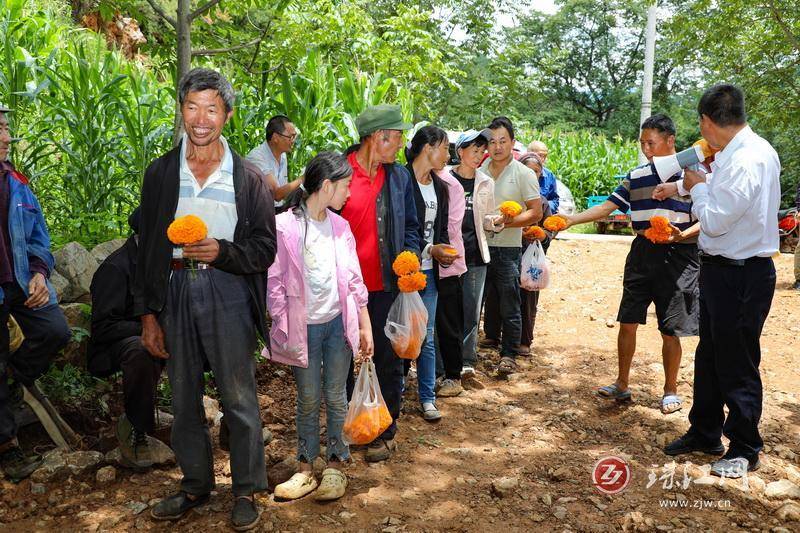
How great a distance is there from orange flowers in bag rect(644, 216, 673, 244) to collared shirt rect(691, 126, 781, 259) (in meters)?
0.61

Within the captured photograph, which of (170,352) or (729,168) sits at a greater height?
(729,168)

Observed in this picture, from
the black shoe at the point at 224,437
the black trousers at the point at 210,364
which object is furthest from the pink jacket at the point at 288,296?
the black shoe at the point at 224,437

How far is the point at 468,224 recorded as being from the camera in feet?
18.2

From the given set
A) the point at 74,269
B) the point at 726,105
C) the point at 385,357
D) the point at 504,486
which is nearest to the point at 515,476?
the point at 504,486

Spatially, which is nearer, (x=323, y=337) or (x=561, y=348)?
(x=323, y=337)

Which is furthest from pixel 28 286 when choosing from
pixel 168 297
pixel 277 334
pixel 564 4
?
pixel 564 4

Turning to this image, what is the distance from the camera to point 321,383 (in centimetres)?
388

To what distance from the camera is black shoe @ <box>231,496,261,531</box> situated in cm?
325

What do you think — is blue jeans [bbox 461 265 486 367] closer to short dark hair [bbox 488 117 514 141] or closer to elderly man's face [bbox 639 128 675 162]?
short dark hair [bbox 488 117 514 141]

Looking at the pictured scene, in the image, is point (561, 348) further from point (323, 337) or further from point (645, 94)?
point (645, 94)

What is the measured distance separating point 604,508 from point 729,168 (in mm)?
2000

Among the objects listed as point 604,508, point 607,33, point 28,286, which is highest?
point 607,33

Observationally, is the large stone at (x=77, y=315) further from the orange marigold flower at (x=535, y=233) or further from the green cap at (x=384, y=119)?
the orange marigold flower at (x=535, y=233)

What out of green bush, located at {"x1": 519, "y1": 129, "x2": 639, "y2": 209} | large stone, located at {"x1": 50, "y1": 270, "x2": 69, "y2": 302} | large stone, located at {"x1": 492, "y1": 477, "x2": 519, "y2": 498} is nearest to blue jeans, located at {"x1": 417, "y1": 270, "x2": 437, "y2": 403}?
large stone, located at {"x1": 492, "y1": 477, "x2": 519, "y2": 498}
